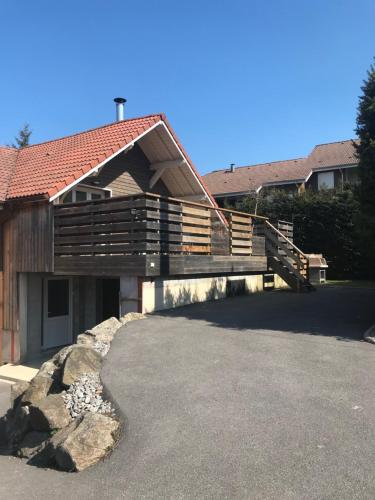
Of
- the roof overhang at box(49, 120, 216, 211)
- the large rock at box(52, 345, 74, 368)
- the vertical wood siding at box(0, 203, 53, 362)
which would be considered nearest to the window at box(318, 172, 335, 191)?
the roof overhang at box(49, 120, 216, 211)

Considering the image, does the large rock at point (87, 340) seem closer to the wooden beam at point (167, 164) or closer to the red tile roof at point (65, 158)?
the red tile roof at point (65, 158)

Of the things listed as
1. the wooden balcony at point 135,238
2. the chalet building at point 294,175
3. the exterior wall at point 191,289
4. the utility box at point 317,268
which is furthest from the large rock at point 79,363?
the chalet building at point 294,175

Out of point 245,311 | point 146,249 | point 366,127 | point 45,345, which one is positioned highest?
point 366,127

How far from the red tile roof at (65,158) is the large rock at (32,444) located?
252 inches

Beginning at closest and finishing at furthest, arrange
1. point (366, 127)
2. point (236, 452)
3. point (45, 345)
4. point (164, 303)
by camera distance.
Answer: point (236, 452), point (366, 127), point (164, 303), point (45, 345)

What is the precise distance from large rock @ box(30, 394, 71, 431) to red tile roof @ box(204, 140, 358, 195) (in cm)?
2764

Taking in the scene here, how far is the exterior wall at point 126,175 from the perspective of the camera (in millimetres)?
14008

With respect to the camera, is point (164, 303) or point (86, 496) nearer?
point (86, 496)

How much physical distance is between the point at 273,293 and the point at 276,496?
1197 cm

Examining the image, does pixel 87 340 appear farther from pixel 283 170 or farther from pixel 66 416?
pixel 283 170

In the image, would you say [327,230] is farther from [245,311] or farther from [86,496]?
[86,496]

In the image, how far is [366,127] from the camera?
30.9ft

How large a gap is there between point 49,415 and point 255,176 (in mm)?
32387

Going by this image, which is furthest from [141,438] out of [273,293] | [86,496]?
[273,293]
